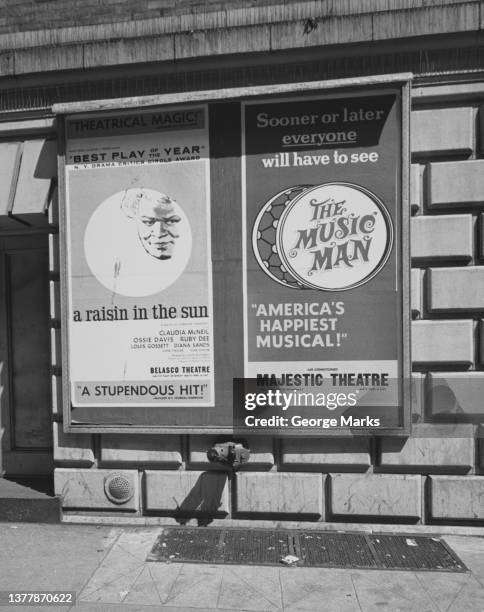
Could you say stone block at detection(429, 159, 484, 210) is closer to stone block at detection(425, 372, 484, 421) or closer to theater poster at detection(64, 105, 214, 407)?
stone block at detection(425, 372, 484, 421)

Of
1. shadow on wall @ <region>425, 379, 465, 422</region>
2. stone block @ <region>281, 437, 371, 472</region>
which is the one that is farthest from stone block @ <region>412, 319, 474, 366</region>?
stone block @ <region>281, 437, 371, 472</region>

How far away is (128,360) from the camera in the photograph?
5.25 metres

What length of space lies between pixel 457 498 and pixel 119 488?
3.64 meters

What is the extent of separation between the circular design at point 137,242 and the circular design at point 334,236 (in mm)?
1155

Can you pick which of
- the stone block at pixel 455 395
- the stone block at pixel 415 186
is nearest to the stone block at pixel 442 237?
the stone block at pixel 415 186

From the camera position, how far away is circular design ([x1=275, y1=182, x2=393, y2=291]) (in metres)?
5.00

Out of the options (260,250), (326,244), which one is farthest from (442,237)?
(260,250)

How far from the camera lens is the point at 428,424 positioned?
16.4 ft

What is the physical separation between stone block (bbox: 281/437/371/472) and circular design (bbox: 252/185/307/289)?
1.71 m

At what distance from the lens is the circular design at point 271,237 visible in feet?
16.7

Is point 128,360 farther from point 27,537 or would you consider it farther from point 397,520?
point 397,520

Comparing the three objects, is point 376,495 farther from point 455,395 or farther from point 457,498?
point 455,395

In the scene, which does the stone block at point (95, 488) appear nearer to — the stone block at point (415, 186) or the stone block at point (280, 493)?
the stone block at point (280, 493)

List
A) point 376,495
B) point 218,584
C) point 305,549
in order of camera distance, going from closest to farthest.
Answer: point 218,584, point 305,549, point 376,495
